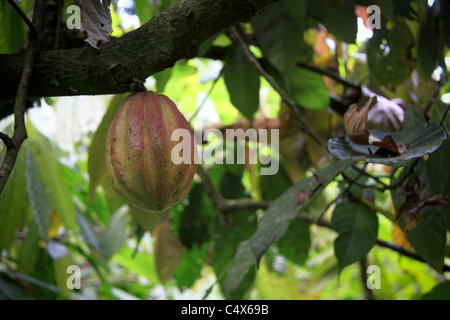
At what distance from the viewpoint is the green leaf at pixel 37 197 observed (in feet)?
4.35

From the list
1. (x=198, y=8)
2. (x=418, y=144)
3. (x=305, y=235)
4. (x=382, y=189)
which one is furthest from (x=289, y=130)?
(x=198, y=8)

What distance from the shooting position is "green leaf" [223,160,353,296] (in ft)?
3.16

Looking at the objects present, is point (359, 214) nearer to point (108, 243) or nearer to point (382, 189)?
point (382, 189)

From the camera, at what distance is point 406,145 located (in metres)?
0.85

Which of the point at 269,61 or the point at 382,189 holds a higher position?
the point at 269,61

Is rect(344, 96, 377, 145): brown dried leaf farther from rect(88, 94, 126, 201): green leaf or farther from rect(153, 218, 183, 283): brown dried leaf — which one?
rect(153, 218, 183, 283): brown dried leaf

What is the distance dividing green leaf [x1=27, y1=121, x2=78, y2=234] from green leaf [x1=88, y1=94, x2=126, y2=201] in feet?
0.66

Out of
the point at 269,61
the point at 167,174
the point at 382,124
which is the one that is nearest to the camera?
the point at 167,174

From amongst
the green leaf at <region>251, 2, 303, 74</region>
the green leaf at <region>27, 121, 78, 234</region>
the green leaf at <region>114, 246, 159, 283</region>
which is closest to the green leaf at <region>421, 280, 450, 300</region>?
the green leaf at <region>251, 2, 303, 74</region>

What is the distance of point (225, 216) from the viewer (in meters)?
1.61

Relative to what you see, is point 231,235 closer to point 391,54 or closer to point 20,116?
point 391,54

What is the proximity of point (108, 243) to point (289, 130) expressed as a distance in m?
0.82

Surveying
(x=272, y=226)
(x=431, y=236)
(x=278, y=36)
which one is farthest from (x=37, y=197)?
(x=431, y=236)

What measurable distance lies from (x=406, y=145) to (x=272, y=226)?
0.33 metres
